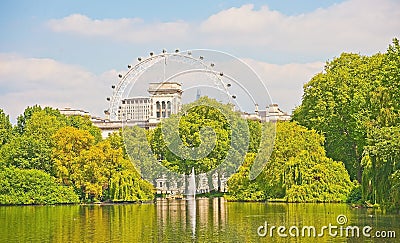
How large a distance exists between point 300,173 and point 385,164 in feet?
41.0

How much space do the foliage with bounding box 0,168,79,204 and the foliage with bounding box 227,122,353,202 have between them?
11.3 m

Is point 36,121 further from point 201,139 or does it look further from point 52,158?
point 201,139

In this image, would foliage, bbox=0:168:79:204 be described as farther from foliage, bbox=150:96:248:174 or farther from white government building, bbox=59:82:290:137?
white government building, bbox=59:82:290:137

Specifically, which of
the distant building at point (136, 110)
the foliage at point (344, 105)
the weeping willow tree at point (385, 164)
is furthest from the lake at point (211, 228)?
the distant building at point (136, 110)

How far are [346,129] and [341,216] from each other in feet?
52.9

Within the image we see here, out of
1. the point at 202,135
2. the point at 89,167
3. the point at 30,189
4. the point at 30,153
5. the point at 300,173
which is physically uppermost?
the point at 202,135

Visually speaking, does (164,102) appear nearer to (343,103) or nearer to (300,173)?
(343,103)

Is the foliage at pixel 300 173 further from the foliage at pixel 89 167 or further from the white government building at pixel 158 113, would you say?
the foliage at pixel 89 167

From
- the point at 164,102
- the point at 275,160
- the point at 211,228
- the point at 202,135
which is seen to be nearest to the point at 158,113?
the point at 164,102

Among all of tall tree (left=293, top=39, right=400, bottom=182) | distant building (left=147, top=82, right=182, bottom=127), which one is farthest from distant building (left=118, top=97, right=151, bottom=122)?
tall tree (left=293, top=39, right=400, bottom=182)

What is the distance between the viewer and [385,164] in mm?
22828

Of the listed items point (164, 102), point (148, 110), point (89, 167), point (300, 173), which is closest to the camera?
point (300, 173)

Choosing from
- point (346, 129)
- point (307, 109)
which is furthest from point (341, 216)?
point (307, 109)

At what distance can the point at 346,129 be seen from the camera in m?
39.7
